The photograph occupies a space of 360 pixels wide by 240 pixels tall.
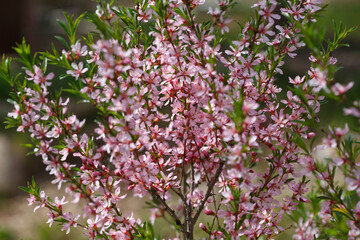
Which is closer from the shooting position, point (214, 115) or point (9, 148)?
point (214, 115)

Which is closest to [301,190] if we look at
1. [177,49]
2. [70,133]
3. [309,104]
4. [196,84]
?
[309,104]

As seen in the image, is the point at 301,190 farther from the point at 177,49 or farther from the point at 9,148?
the point at 9,148

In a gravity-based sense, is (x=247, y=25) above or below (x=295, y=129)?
above

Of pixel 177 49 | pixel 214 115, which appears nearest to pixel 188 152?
pixel 214 115

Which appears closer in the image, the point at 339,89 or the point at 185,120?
the point at 339,89

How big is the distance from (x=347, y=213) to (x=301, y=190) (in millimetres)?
298

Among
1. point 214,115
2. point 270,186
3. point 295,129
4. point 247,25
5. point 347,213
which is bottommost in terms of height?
→ point 347,213

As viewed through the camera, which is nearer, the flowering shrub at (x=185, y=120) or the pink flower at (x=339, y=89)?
the pink flower at (x=339, y=89)

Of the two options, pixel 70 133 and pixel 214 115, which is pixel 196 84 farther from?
pixel 70 133

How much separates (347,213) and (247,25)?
0.77 meters

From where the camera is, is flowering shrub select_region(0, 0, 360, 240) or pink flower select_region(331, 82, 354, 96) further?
flowering shrub select_region(0, 0, 360, 240)

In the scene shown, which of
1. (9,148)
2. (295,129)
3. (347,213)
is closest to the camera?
(347,213)

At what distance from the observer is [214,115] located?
1.61 metres

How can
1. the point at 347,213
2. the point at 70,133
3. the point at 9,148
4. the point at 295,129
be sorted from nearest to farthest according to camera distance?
the point at 347,213 < the point at 70,133 < the point at 295,129 < the point at 9,148
